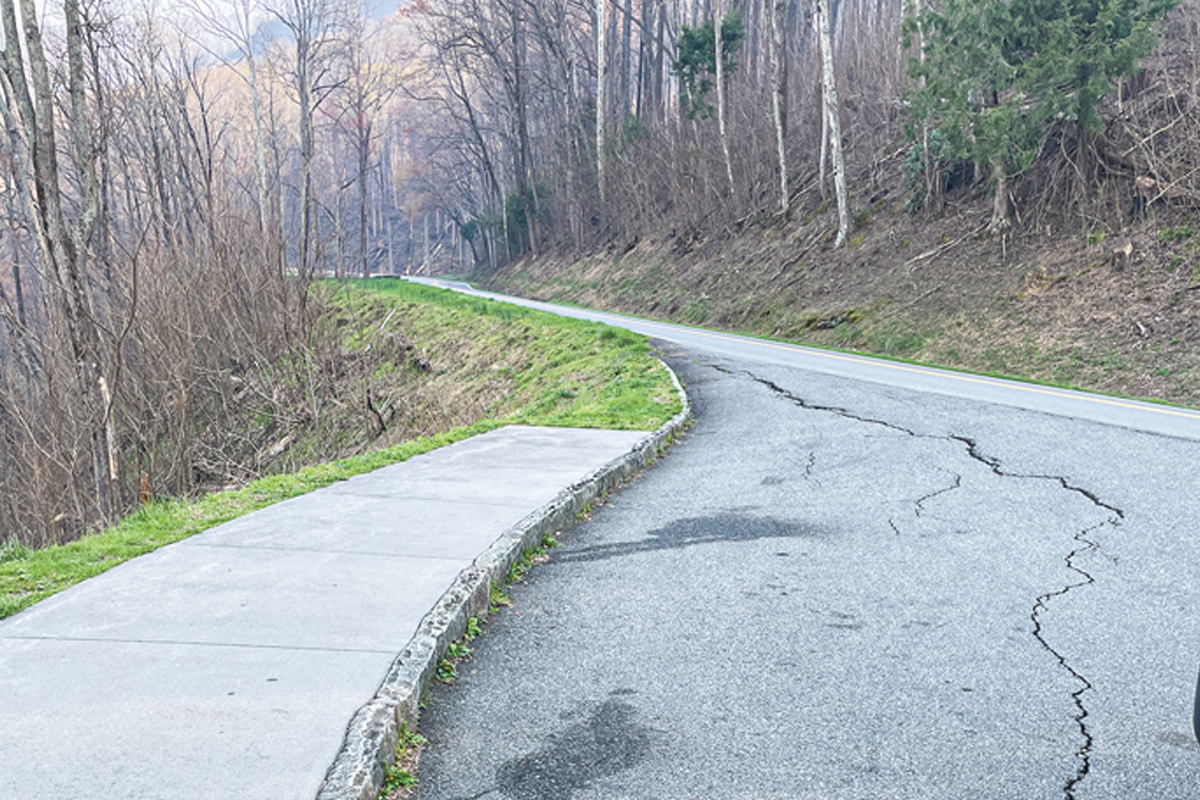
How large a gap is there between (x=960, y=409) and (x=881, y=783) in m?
8.97

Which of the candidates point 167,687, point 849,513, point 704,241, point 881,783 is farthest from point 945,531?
point 704,241

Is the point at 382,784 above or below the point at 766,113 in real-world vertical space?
below

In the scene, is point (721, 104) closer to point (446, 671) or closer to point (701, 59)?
point (701, 59)

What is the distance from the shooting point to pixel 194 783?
3.08 metres

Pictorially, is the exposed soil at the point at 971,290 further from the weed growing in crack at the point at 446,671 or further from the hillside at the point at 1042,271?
the weed growing in crack at the point at 446,671

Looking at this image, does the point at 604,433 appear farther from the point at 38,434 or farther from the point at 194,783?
the point at 38,434

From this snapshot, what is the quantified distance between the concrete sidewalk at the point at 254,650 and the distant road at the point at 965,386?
710 cm

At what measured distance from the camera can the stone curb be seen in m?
3.25

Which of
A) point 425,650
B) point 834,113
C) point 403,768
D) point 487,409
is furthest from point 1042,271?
point 403,768

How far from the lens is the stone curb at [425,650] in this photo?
3.25 m

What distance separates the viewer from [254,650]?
425 cm

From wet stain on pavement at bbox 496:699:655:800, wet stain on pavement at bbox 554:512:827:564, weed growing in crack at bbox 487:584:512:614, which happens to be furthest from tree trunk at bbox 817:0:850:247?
wet stain on pavement at bbox 496:699:655:800

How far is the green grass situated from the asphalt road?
8.25 ft

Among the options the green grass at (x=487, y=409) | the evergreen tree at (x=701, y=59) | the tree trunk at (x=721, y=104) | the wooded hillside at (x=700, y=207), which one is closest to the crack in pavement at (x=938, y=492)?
the green grass at (x=487, y=409)
